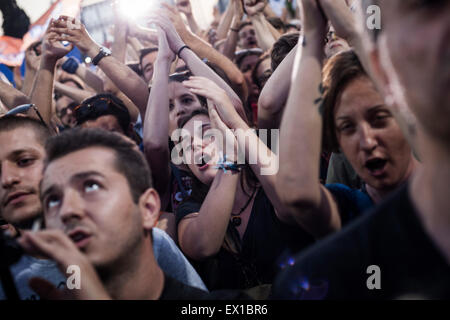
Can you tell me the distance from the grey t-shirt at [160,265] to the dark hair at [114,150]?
16.6 inches

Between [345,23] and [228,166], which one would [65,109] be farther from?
[345,23]

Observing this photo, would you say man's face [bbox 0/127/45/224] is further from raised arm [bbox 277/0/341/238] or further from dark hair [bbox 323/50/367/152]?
dark hair [bbox 323/50/367/152]

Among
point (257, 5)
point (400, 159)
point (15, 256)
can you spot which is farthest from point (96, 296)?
point (257, 5)

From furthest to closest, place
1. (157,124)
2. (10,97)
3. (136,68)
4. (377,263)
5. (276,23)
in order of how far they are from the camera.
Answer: (276,23), (136,68), (10,97), (157,124), (377,263)

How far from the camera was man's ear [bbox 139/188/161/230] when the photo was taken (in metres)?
1.64

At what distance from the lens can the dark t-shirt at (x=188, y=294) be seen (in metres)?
1.58

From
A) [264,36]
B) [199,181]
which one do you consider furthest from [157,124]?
[264,36]

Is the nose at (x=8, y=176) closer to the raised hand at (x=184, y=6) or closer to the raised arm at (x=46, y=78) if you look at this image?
the raised arm at (x=46, y=78)

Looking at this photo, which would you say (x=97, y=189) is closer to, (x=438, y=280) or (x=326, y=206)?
(x=326, y=206)

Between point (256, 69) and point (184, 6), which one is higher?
point (184, 6)

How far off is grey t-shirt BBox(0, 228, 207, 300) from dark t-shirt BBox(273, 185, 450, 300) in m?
0.77

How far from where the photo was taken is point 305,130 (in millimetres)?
1347

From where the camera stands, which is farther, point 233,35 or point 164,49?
point 233,35

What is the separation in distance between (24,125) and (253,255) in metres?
1.43
